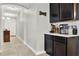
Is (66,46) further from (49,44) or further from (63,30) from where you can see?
(49,44)

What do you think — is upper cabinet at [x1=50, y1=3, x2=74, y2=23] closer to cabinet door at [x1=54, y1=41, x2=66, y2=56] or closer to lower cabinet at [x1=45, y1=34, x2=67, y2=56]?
lower cabinet at [x1=45, y1=34, x2=67, y2=56]

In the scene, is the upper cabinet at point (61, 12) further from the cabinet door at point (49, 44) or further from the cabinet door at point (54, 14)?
the cabinet door at point (49, 44)

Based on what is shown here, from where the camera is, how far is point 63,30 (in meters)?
2.76

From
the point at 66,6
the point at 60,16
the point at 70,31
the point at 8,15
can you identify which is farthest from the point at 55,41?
the point at 8,15

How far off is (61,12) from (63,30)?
393 millimetres

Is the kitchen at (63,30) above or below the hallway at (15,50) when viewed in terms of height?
above

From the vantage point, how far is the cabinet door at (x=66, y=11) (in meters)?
2.44

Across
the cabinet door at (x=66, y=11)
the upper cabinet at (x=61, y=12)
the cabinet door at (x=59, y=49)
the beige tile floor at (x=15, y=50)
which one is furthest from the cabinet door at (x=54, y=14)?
the beige tile floor at (x=15, y=50)

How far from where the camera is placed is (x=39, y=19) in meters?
3.27

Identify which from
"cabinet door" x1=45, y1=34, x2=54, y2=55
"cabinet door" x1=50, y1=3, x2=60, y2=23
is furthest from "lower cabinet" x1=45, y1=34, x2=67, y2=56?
"cabinet door" x1=50, y1=3, x2=60, y2=23

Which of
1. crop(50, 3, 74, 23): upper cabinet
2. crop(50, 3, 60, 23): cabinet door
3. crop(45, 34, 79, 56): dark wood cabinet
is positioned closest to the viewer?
crop(45, 34, 79, 56): dark wood cabinet

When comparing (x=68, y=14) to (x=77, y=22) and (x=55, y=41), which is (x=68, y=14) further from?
(x=55, y=41)

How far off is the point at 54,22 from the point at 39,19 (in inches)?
18.5

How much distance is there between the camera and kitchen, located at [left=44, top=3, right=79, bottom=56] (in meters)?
2.38
